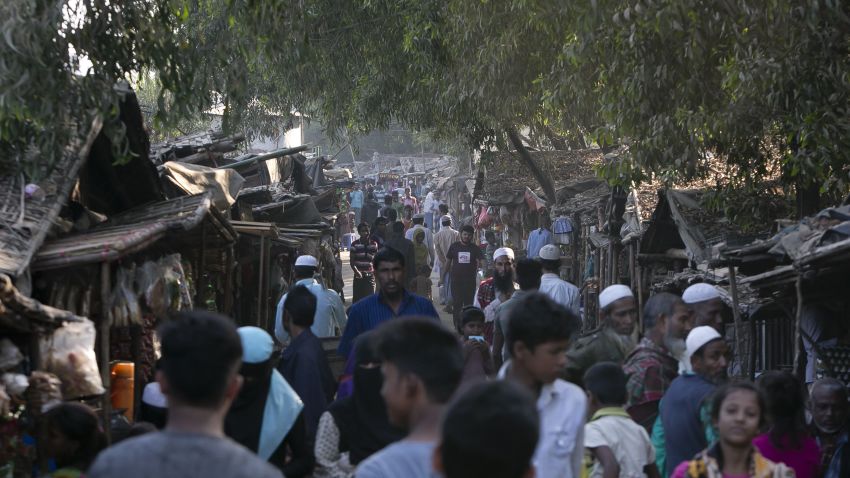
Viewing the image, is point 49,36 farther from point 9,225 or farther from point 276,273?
point 276,273

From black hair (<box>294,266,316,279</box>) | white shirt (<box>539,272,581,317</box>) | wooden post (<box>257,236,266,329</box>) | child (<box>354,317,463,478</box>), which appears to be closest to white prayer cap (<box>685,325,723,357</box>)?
child (<box>354,317,463,478</box>)

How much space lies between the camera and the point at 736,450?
14.8 feet

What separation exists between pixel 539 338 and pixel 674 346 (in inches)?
94.9

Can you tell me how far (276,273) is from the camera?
50.4 ft

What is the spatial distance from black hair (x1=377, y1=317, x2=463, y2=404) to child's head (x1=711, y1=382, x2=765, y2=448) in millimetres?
1452

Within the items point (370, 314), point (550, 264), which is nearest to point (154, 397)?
point (370, 314)

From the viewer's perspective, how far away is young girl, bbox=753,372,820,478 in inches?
217

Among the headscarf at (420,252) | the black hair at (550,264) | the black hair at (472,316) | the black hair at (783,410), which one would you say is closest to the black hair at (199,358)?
the black hair at (783,410)

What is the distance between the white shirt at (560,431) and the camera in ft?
12.9

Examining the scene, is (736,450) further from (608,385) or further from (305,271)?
(305,271)

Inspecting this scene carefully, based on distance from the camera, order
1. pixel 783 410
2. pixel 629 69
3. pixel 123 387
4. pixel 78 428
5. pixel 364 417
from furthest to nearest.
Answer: pixel 629 69
pixel 123 387
pixel 783 410
pixel 364 417
pixel 78 428

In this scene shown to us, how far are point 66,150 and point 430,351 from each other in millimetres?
6417

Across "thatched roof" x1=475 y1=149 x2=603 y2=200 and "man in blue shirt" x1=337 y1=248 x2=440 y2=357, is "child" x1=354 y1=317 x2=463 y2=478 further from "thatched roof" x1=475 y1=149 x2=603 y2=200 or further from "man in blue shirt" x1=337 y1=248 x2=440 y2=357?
"thatched roof" x1=475 y1=149 x2=603 y2=200

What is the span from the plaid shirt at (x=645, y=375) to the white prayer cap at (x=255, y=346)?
203 centimetres
